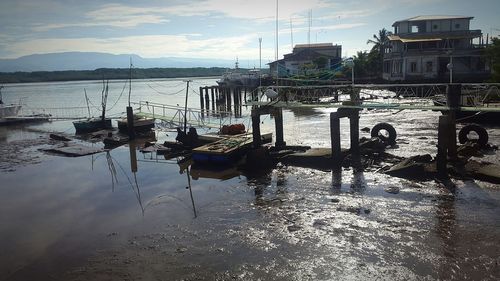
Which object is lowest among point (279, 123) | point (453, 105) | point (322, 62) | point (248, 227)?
point (248, 227)

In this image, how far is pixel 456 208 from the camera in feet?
41.0

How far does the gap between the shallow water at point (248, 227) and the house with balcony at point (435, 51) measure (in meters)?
38.4

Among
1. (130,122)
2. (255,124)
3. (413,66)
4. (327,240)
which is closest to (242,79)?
(413,66)

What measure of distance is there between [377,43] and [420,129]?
5080cm

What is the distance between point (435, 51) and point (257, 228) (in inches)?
2020

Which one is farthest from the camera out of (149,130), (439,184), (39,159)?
(149,130)

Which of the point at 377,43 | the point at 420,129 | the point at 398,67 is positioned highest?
the point at 377,43

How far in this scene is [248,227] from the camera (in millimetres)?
11945

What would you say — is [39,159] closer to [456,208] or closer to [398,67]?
[456,208]

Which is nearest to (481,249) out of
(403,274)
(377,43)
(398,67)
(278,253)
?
(403,274)

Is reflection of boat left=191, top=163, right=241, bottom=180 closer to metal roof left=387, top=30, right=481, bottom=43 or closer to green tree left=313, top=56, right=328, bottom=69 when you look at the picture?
metal roof left=387, top=30, right=481, bottom=43

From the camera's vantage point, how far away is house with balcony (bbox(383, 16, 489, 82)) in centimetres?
5225

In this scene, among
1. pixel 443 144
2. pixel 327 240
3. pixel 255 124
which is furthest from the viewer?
pixel 255 124

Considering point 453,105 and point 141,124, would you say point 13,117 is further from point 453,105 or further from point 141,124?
point 453,105
